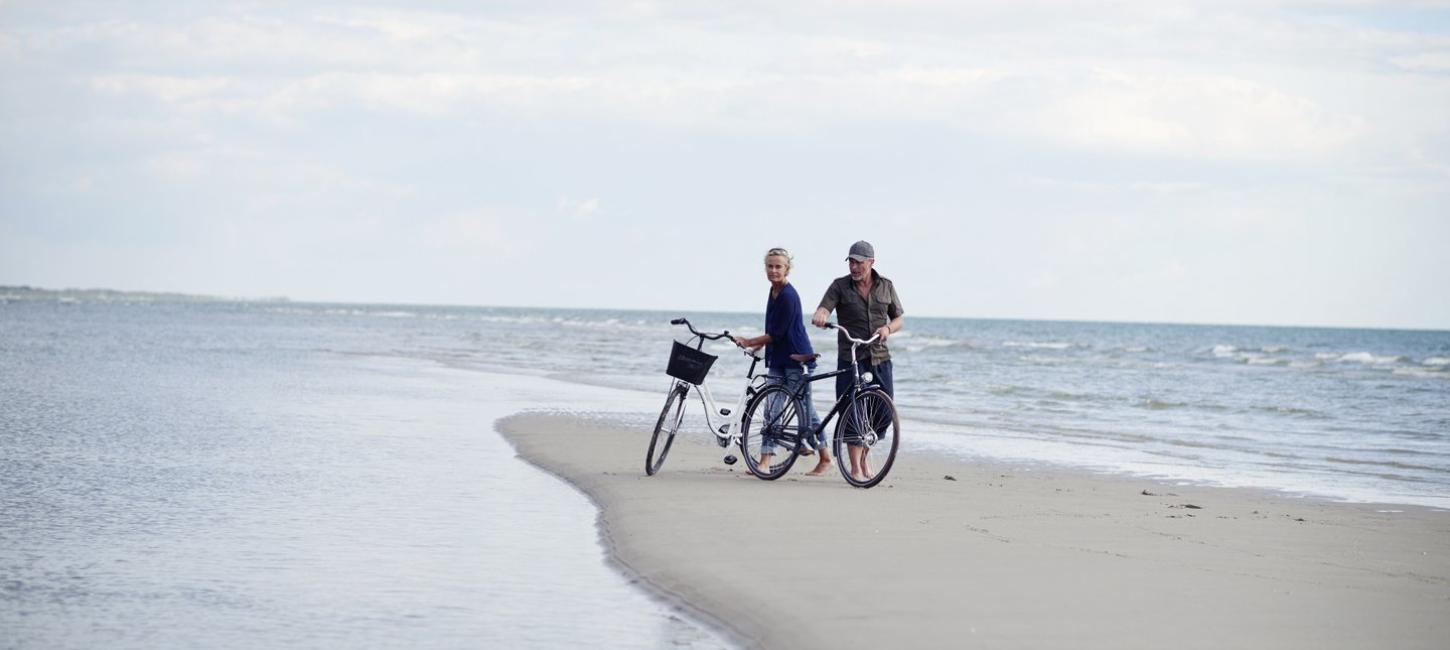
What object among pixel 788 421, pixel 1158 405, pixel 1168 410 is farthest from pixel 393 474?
pixel 1158 405

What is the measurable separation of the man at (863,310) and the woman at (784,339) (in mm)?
264

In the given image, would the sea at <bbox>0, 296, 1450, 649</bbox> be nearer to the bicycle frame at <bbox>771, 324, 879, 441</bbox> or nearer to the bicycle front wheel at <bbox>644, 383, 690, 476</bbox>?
the bicycle front wheel at <bbox>644, 383, 690, 476</bbox>

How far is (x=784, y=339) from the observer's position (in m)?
9.91

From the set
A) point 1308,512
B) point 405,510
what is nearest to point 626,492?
point 405,510

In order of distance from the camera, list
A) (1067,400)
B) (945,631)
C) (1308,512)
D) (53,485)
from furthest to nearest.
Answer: (1067,400)
(1308,512)
(53,485)
(945,631)

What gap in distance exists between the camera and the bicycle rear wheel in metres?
9.88

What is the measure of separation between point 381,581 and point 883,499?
400 cm

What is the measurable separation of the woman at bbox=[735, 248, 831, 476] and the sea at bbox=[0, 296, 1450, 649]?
73.8 inches

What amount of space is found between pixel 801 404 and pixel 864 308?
2.77 ft

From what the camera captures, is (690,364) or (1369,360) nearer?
(690,364)

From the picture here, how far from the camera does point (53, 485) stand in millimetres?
8570

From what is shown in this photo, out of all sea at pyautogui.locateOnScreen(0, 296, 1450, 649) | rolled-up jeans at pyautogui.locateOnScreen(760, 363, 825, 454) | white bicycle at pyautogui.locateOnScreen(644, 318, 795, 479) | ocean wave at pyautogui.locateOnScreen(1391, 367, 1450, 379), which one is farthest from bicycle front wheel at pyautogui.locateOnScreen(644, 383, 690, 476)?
ocean wave at pyautogui.locateOnScreen(1391, 367, 1450, 379)

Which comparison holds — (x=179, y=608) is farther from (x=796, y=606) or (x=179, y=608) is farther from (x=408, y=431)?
(x=408, y=431)

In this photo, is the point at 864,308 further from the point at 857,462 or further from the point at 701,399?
the point at 701,399
